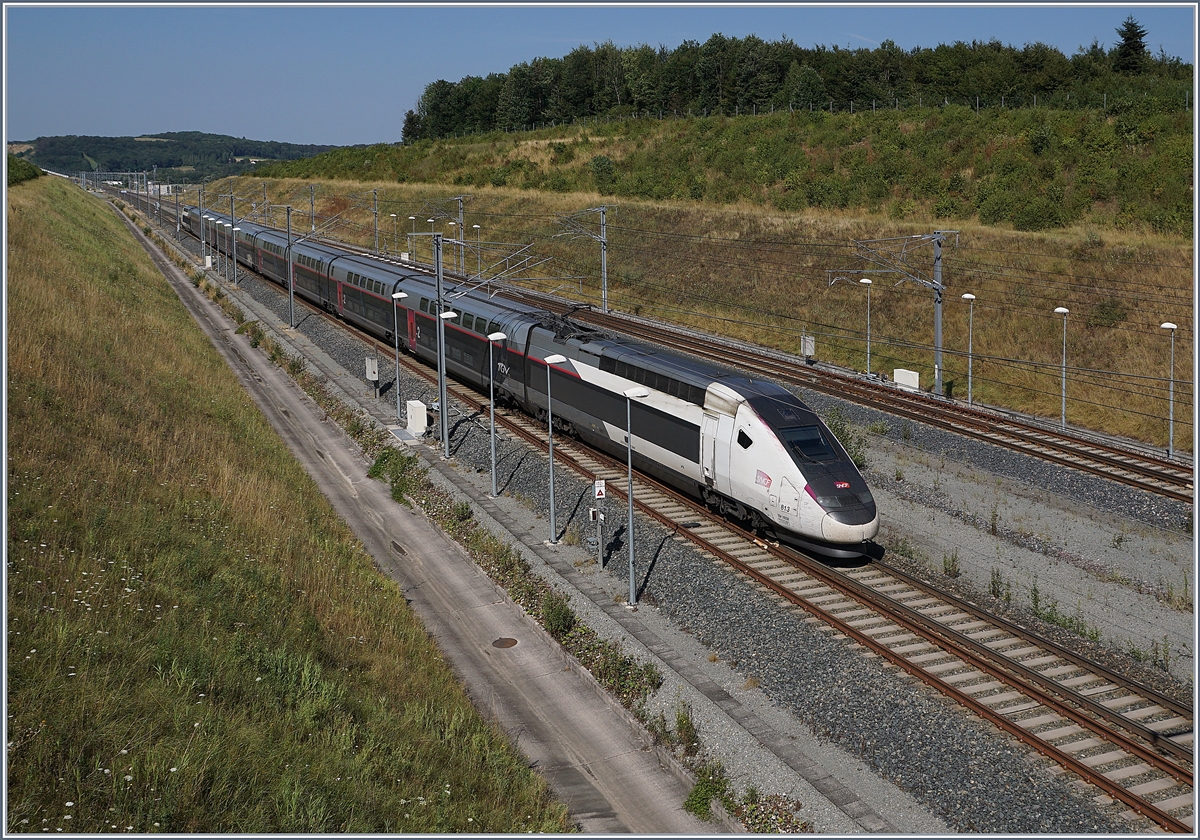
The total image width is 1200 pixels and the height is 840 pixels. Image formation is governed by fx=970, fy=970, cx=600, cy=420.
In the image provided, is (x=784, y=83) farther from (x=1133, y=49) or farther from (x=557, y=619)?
(x=557, y=619)

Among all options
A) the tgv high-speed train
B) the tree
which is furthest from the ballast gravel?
the tree

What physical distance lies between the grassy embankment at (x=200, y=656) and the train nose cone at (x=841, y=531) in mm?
9033

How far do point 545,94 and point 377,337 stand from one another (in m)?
99.4

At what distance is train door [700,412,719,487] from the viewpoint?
25.0 m

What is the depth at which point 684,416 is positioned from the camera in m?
26.1

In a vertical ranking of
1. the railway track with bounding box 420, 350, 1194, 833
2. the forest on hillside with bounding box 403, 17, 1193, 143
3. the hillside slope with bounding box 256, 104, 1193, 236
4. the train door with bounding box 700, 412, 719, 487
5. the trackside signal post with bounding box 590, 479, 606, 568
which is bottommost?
the railway track with bounding box 420, 350, 1194, 833

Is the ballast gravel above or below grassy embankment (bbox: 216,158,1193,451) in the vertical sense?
below

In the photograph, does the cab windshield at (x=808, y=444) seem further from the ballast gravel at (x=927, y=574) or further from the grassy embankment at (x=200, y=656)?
the grassy embankment at (x=200, y=656)

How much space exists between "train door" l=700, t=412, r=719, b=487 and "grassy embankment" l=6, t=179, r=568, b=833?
8669 millimetres

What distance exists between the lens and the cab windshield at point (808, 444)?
75.5 feet

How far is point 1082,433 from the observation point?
36.3 m

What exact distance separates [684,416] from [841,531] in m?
5.84

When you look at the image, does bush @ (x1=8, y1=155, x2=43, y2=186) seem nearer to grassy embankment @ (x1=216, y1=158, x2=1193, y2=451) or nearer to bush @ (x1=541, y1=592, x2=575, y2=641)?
grassy embankment @ (x1=216, y1=158, x2=1193, y2=451)

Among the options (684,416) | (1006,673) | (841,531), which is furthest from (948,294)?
(1006,673)
